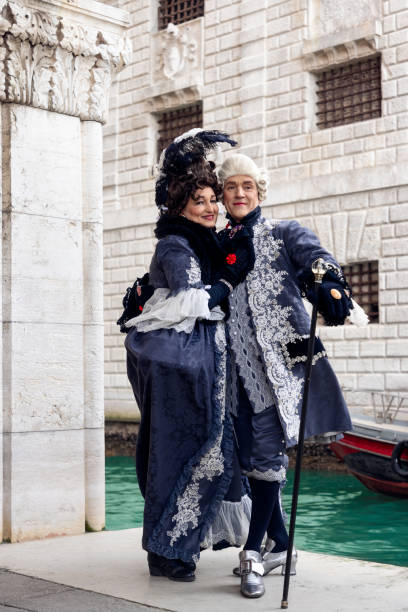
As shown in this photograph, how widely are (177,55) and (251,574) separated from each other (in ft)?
51.8

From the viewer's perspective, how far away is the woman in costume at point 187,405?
3.96 metres

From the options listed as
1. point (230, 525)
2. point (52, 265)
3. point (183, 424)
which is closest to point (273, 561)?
point (230, 525)

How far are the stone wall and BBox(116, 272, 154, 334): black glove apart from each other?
33.1ft

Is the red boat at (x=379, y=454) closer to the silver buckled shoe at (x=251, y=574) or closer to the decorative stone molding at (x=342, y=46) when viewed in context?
the decorative stone molding at (x=342, y=46)

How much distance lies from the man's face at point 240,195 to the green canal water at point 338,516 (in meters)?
3.89

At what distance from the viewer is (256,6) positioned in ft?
54.7

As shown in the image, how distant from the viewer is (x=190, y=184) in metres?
4.19

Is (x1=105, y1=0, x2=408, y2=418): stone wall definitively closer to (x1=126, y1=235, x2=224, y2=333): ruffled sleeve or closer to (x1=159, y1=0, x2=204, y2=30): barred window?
(x1=159, y1=0, x2=204, y2=30): barred window

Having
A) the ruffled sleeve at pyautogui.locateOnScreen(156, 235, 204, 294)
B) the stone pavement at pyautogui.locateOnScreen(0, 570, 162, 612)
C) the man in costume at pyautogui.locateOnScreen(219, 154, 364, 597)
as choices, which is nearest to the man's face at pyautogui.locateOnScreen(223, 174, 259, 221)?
the man in costume at pyautogui.locateOnScreen(219, 154, 364, 597)

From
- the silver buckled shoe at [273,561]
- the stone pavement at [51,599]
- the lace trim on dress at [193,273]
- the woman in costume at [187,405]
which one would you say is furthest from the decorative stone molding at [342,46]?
the stone pavement at [51,599]

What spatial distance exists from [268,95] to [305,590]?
1350 centimetres

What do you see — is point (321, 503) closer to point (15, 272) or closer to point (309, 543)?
point (309, 543)

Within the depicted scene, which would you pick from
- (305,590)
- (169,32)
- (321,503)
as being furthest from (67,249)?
(169,32)

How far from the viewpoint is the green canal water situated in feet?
25.2
